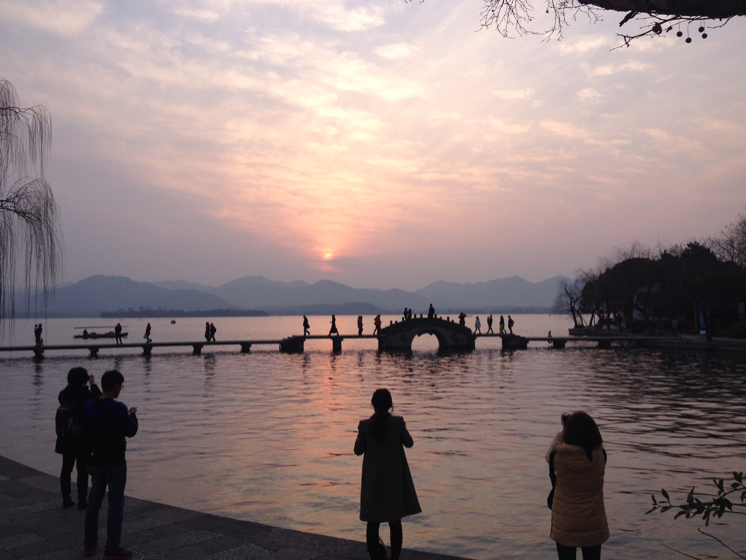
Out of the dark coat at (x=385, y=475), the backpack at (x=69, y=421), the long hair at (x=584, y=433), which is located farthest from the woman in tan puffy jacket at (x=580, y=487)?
the backpack at (x=69, y=421)

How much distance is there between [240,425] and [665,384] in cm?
2156

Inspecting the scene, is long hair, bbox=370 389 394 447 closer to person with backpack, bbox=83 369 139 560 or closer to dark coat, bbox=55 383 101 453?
person with backpack, bbox=83 369 139 560

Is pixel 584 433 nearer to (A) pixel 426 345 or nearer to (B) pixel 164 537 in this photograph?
(B) pixel 164 537

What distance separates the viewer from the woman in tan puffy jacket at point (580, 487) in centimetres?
555

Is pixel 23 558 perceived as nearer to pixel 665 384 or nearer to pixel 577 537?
pixel 577 537

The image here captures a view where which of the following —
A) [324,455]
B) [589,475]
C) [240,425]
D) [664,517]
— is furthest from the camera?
[240,425]

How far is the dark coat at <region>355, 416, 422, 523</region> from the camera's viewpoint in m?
6.43

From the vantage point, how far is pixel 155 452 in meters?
16.3

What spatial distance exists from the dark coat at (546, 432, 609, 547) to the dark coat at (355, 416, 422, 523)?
1.59 metres

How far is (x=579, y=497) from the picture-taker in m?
5.63

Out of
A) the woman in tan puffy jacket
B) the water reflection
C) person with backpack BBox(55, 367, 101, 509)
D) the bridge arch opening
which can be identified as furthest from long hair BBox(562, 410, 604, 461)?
the bridge arch opening

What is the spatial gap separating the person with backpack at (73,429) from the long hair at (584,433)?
6.45 metres

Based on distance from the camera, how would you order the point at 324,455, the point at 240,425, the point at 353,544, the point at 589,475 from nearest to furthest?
the point at 589,475 → the point at 353,544 → the point at 324,455 → the point at 240,425

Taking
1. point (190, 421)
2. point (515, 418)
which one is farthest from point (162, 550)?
point (515, 418)
